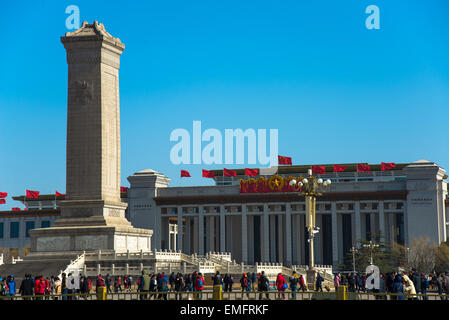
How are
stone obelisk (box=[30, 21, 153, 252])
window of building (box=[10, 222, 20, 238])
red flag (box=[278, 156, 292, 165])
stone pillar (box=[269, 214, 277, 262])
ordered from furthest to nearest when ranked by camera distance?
window of building (box=[10, 222, 20, 238]) < stone pillar (box=[269, 214, 277, 262]) < red flag (box=[278, 156, 292, 165]) < stone obelisk (box=[30, 21, 153, 252])

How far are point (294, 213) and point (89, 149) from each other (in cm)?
4932

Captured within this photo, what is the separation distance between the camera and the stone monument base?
69.2 m

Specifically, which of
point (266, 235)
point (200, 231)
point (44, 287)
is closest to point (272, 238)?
point (266, 235)

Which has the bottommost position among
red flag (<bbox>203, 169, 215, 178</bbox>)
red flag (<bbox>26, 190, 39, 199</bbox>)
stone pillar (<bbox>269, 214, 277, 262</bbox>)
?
stone pillar (<bbox>269, 214, 277, 262</bbox>)

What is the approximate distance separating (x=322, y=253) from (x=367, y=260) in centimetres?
2556

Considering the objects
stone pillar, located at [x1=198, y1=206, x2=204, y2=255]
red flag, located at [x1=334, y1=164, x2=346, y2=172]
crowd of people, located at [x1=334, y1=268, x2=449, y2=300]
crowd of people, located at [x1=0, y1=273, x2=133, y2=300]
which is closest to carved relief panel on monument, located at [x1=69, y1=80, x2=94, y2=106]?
crowd of people, located at [x1=0, y1=273, x2=133, y2=300]

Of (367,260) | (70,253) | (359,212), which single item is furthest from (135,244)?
(359,212)

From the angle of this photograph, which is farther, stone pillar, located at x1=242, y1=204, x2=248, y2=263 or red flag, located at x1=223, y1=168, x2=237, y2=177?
red flag, located at x1=223, y1=168, x2=237, y2=177

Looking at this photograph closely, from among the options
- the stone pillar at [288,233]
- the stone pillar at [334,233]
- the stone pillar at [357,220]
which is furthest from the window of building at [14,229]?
the stone pillar at [357,220]

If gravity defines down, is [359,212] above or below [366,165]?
below

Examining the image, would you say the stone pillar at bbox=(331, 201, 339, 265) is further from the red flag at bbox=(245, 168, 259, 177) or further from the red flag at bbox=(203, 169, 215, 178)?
the red flag at bbox=(203, 169, 215, 178)

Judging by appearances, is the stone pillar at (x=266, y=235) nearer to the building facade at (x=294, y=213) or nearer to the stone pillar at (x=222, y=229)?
the building facade at (x=294, y=213)

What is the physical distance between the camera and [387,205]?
11250 cm
